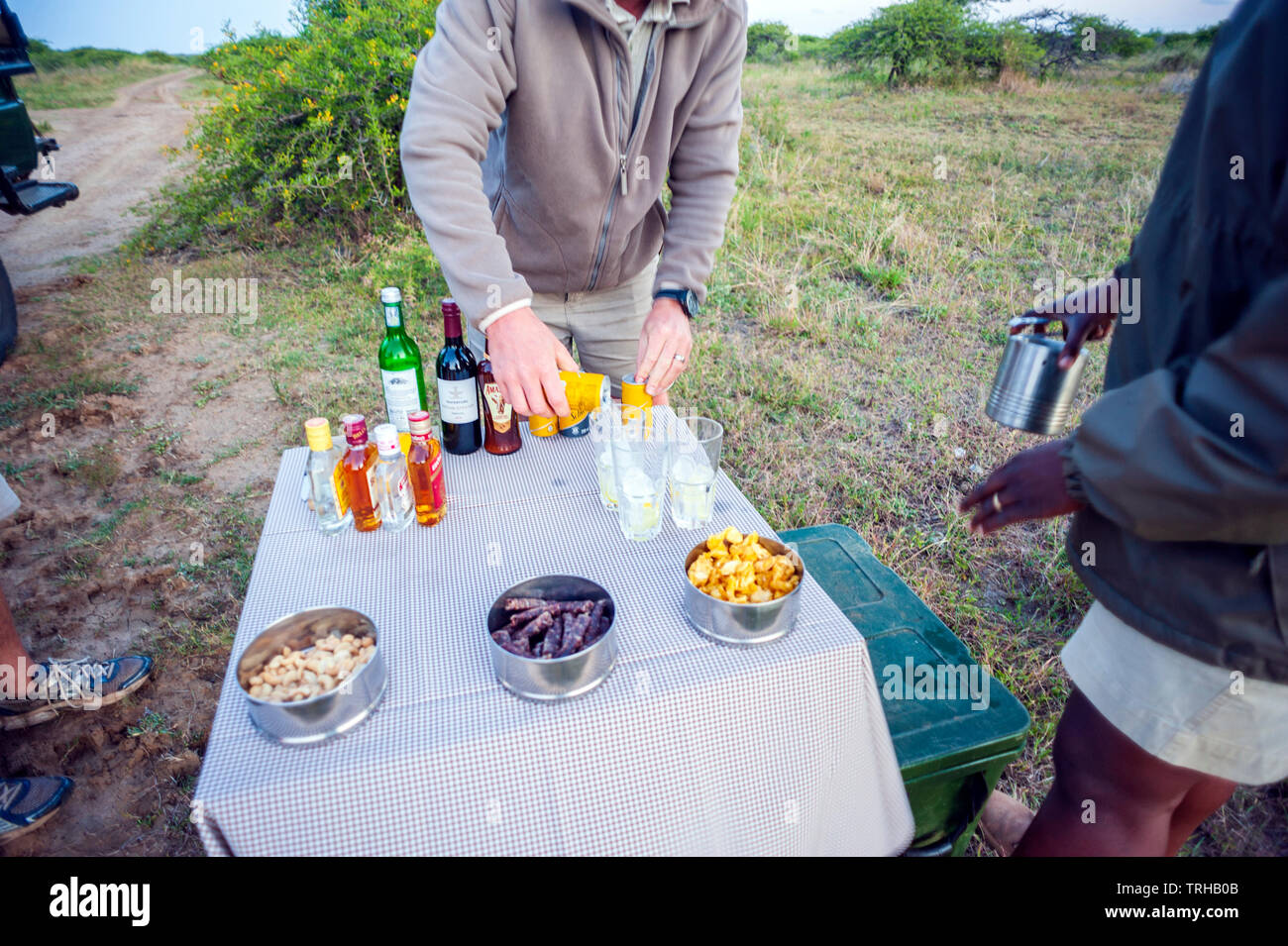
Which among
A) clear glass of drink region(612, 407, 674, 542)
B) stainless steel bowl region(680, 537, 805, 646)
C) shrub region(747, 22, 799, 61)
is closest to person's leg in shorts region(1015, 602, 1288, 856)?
stainless steel bowl region(680, 537, 805, 646)

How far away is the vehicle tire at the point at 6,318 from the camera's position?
4.35m

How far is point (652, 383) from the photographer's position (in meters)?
2.08

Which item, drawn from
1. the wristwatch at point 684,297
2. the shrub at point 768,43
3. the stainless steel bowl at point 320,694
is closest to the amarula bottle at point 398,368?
the stainless steel bowl at point 320,694

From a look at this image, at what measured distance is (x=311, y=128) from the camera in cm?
685

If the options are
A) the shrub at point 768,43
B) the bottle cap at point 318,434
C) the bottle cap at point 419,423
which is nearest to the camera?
the bottle cap at point 318,434

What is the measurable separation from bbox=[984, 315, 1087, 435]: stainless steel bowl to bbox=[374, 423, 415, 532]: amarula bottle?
1524mm

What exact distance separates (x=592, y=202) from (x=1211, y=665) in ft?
6.70

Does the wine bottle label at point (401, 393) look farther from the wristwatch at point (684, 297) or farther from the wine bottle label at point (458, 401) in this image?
the wristwatch at point (684, 297)

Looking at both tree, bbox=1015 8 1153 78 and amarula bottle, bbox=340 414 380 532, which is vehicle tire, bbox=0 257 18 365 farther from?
tree, bbox=1015 8 1153 78

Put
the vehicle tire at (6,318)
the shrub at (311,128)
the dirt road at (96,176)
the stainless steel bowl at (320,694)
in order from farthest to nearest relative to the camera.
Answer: the dirt road at (96,176) < the shrub at (311,128) < the vehicle tire at (6,318) < the stainless steel bowl at (320,694)

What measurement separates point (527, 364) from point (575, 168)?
2.69 feet

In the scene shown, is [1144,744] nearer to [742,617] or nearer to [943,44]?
[742,617]

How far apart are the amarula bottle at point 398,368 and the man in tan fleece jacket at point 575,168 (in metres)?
0.18
